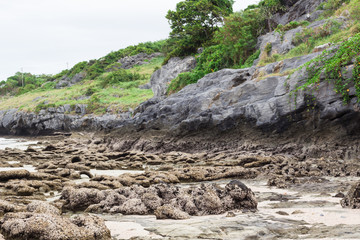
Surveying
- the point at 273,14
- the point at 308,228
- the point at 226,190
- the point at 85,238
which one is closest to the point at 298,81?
the point at 226,190

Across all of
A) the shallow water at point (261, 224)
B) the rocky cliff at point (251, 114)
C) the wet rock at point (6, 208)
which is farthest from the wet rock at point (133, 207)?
the rocky cliff at point (251, 114)

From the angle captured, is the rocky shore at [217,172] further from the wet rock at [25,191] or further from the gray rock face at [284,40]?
the gray rock face at [284,40]

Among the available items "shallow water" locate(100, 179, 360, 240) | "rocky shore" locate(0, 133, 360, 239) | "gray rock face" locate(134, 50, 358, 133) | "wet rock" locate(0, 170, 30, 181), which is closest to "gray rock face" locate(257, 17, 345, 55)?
"gray rock face" locate(134, 50, 358, 133)

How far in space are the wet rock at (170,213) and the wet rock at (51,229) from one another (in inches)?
50.9

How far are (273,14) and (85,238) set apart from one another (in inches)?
1379

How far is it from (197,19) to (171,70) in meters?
8.31

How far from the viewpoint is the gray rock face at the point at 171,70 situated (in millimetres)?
37750

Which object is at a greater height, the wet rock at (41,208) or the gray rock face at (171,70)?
the gray rock face at (171,70)

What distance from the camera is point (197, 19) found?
4244 centimetres

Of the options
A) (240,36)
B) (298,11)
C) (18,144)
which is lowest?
(18,144)

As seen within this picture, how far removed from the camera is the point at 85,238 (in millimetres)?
3723

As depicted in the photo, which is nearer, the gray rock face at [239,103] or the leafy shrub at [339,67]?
the leafy shrub at [339,67]

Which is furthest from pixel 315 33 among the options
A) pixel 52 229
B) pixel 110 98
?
pixel 110 98

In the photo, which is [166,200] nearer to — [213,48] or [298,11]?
[213,48]
